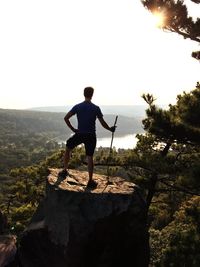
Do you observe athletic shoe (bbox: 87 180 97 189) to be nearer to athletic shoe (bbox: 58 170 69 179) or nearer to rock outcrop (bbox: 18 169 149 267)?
rock outcrop (bbox: 18 169 149 267)

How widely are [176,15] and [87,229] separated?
9.81 m

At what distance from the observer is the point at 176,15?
54.0ft

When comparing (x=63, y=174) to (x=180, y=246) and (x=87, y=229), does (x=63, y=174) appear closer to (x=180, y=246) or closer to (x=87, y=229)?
(x=87, y=229)

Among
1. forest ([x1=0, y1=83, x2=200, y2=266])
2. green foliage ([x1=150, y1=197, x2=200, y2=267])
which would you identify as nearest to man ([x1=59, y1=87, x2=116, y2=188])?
forest ([x1=0, y1=83, x2=200, y2=266])

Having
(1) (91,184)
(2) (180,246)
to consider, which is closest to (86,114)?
(1) (91,184)

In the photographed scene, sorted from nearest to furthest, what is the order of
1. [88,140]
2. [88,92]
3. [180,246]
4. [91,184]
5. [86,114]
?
[88,92] → [86,114] → [88,140] → [91,184] → [180,246]

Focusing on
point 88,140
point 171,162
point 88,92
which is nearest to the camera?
point 88,92

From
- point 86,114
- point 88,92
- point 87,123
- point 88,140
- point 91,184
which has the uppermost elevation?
point 88,92

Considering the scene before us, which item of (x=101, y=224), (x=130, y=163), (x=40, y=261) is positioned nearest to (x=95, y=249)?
(x=101, y=224)

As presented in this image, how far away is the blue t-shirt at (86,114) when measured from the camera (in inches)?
464

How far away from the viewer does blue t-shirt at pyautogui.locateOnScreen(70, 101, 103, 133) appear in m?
11.8

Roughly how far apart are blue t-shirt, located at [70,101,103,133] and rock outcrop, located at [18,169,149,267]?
5.49 ft

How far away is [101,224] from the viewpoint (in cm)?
1095

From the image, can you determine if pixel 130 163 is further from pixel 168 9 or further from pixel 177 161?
pixel 168 9
